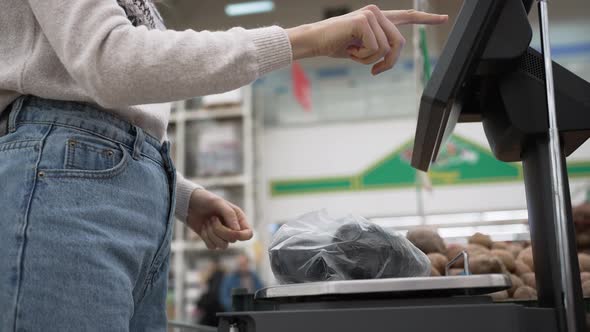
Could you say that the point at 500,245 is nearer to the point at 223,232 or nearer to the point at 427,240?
the point at 427,240

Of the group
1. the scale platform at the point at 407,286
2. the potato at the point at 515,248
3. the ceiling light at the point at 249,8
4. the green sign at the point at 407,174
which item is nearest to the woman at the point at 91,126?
the scale platform at the point at 407,286

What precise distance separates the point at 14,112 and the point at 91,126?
94 millimetres

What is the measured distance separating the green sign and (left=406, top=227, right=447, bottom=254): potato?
196 inches

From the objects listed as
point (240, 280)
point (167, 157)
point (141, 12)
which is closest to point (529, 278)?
point (167, 157)

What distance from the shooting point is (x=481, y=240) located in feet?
5.83

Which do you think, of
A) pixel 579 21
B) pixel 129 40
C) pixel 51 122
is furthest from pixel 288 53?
pixel 579 21

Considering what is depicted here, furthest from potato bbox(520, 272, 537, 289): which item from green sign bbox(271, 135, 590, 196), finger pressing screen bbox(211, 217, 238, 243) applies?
green sign bbox(271, 135, 590, 196)

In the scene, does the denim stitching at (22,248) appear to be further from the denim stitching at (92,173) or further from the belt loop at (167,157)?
the belt loop at (167,157)

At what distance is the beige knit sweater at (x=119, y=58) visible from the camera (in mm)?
702

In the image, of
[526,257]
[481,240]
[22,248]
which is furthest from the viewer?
[481,240]

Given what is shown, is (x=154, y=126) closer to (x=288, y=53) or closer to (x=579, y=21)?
(x=288, y=53)

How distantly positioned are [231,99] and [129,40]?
18.6 ft

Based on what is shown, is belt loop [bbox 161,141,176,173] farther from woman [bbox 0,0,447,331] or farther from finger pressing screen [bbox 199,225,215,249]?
finger pressing screen [bbox 199,225,215,249]

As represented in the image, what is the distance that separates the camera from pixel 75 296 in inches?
27.2
